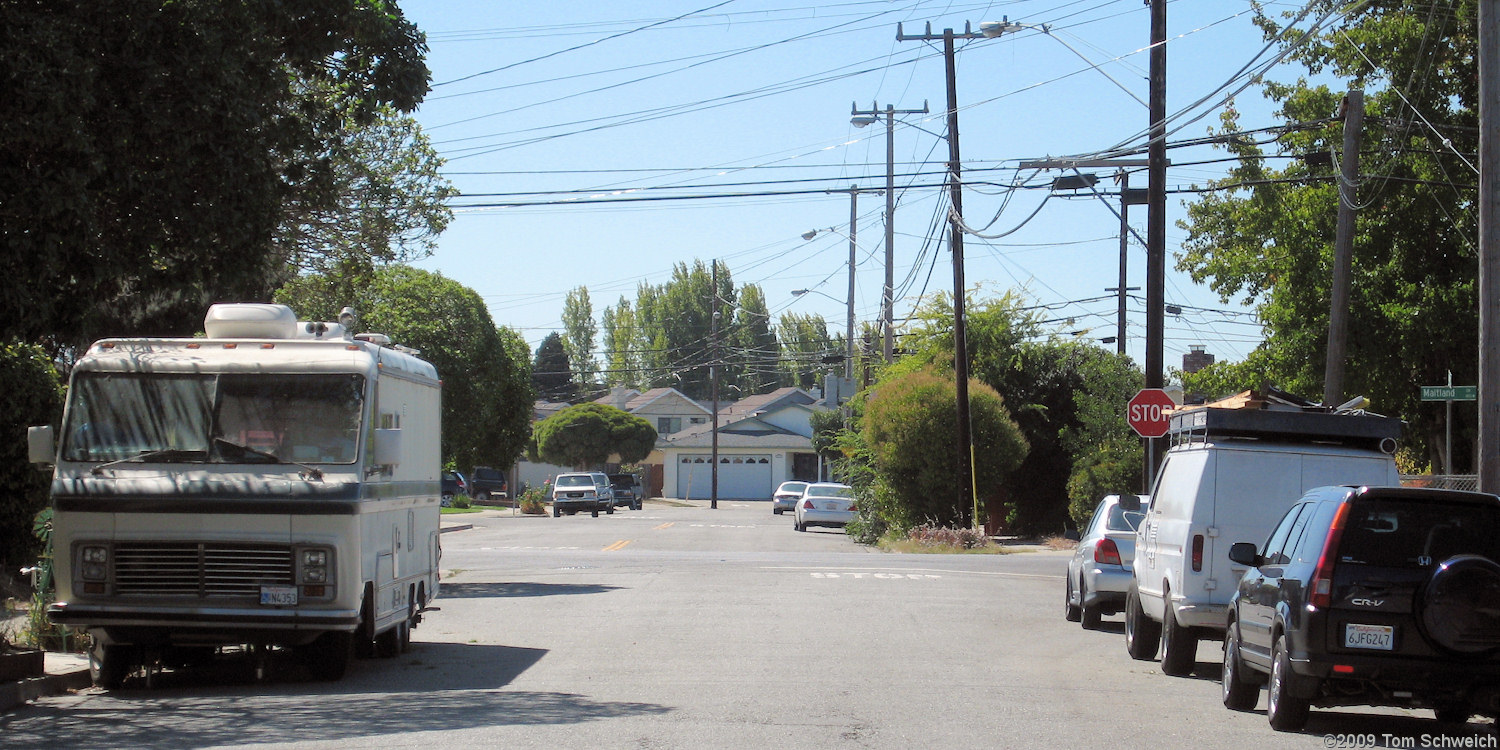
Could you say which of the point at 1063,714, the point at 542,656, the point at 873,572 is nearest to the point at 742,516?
the point at 873,572

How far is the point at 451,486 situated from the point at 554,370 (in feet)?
162

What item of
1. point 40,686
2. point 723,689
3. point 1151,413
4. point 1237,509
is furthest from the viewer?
point 1151,413

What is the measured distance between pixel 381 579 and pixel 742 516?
46.5 metres

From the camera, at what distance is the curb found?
10.5 meters

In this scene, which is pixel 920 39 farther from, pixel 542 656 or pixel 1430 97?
pixel 542 656

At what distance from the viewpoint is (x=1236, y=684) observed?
35.1ft

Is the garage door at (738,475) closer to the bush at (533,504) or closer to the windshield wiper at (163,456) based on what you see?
the bush at (533,504)

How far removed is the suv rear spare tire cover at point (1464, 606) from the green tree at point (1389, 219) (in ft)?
60.3

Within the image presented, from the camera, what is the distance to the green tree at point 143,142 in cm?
1047

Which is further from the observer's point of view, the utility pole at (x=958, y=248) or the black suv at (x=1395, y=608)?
the utility pole at (x=958, y=248)

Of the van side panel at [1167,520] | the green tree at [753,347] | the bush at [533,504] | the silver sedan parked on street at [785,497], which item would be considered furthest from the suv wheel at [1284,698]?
the green tree at [753,347]

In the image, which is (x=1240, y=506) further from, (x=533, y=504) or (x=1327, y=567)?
(x=533, y=504)

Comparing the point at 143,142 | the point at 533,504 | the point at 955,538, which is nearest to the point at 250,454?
the point at 143,142

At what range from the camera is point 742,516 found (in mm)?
58625
